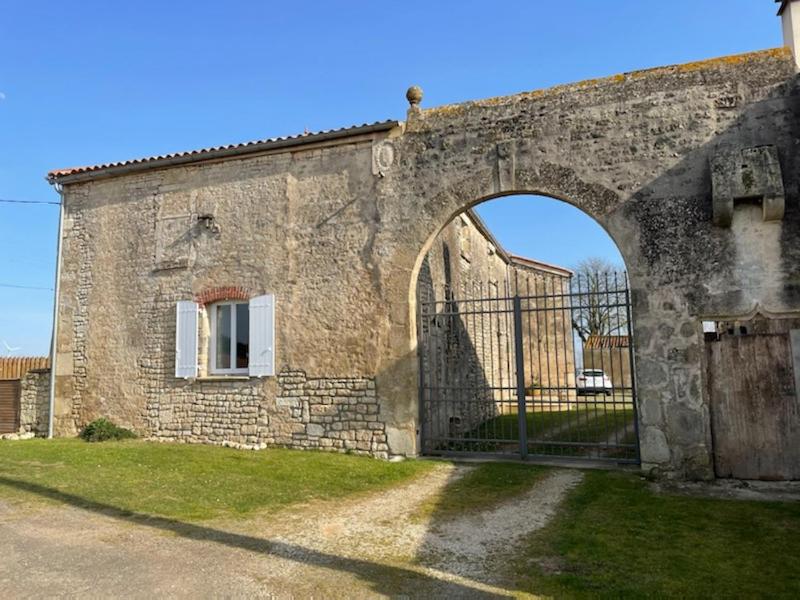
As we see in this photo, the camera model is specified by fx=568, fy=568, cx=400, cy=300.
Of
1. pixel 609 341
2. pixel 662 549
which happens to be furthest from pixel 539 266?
pixel 662 549

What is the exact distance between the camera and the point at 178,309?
9.43 meters

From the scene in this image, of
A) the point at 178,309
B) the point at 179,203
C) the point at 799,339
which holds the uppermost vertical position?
the point at 179,203

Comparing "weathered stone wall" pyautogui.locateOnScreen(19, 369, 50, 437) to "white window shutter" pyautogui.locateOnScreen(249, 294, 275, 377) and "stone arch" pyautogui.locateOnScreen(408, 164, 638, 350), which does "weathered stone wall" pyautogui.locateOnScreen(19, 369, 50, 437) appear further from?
"stone arch" pyautogui.locateOnScreen(408, 164, 638, 350)

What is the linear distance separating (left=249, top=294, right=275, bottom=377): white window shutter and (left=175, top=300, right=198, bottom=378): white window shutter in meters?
1.10

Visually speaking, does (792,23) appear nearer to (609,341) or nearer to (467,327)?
(467,327)

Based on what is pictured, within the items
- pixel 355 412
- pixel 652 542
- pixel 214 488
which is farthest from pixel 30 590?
pixel 355 412

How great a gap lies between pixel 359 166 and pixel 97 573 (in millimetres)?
6264

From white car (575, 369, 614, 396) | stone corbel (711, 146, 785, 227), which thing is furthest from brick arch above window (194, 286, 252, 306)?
stone corbel (711, 146, 785, 227)

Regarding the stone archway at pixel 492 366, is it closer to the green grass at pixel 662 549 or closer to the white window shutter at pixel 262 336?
the green grass at pixel 662 549

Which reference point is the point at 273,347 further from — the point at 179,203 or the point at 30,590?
the point at 30,590

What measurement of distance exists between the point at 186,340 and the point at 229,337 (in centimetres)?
69

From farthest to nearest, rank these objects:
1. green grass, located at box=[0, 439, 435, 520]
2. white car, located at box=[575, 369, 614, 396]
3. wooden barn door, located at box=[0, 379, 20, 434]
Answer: wooden barn door, located at box=[0, 379, 20, 434] < white car, located at box=[575, 369, 614, 396] < green grass, located at box=[0, 439, 435, 520]

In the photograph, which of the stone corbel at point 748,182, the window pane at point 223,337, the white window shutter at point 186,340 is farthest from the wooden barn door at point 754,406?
the white window shutter at point 186,340

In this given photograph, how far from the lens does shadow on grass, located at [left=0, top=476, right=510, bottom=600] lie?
3.50m
